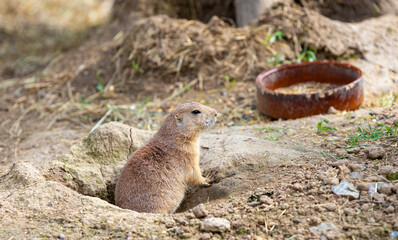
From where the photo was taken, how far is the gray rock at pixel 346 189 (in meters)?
3.44

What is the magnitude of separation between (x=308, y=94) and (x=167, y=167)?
250 cm

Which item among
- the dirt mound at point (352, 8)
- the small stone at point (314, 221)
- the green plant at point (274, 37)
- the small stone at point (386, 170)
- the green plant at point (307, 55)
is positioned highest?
the dirt mound at point (352, 8)

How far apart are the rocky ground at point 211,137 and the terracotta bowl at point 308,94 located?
0.22m

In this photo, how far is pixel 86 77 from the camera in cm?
873

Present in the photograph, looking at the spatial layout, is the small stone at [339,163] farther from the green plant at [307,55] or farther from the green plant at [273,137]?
the green plant at [307,55]

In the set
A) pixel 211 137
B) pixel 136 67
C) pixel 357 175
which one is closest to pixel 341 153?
pixel 357 175

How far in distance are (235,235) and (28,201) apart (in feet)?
6.31

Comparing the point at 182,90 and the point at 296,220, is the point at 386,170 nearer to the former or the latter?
the point at 296,220

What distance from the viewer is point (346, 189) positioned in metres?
3.52

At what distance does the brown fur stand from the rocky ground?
27 centimetres

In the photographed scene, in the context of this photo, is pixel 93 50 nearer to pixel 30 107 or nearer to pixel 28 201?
pixel 30 107

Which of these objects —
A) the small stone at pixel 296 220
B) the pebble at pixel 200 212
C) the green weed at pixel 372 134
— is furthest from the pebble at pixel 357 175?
the pebble at pixel 200 212

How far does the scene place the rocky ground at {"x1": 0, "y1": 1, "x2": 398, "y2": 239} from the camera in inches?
135

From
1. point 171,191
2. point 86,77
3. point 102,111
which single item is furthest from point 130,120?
point 171,191
